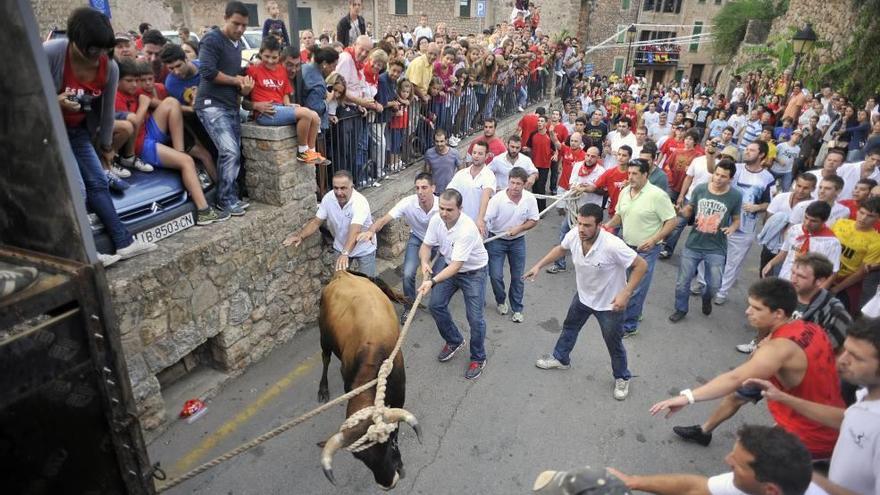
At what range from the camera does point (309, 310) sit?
Answer: 6391 mm

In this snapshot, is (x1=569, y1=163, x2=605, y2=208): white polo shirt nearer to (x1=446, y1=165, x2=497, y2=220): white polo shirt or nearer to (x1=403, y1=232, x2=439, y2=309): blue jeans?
(x1=446, y1=165, x2=497, y2=220): white polo shirt

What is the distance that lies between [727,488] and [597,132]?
9.39m

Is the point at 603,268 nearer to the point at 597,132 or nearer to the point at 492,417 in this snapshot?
the point at 492,417

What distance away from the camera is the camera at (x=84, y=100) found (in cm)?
376

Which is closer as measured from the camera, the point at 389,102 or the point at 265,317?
the point at 265,317

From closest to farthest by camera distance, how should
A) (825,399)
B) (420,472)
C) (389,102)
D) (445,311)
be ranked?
(825,399), (420,472), (445,311), (389,102)

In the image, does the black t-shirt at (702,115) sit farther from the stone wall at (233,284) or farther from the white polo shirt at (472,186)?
the stone wall at (233,284)

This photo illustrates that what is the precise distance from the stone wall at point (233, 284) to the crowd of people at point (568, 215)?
224 millimetres

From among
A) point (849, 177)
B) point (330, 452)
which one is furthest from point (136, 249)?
point (849, 177)

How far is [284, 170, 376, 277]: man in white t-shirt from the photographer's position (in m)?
5.68

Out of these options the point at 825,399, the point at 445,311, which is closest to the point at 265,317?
the point at 445,311

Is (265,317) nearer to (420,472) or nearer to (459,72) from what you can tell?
(420,472)

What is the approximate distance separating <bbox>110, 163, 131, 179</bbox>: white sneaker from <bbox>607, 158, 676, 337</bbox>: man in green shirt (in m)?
5.17

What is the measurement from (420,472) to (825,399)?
2978 mm
